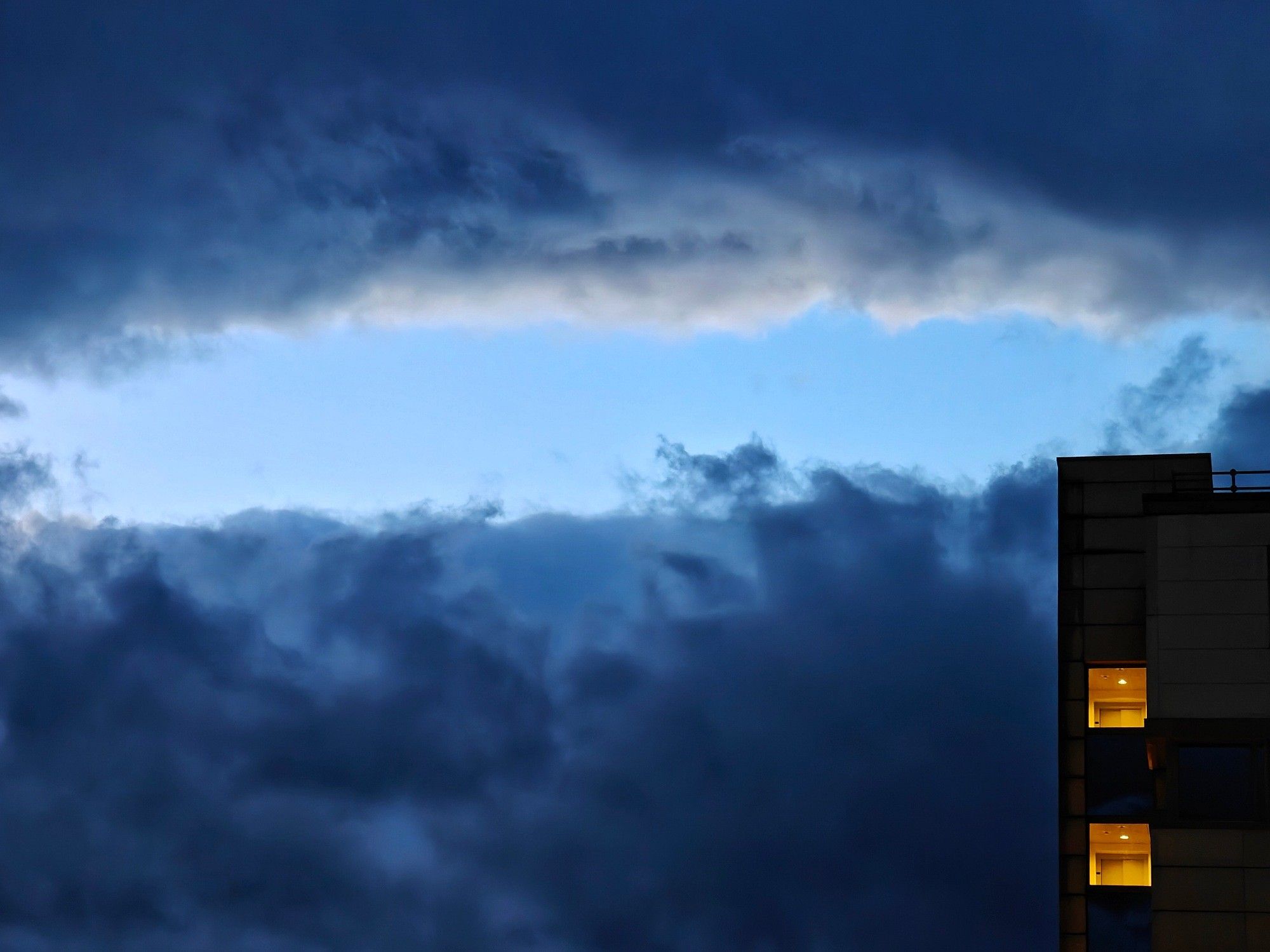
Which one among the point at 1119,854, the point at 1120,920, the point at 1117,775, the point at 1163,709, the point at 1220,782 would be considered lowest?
the point at 1120,920

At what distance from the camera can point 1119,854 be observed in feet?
221

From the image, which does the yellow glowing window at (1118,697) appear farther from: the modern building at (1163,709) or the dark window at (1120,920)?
the dark window at (1120,920)

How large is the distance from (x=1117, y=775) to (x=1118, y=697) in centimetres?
353

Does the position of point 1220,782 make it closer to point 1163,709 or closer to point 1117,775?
point 1163,709

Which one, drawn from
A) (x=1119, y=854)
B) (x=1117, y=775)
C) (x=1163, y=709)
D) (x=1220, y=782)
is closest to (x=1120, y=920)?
(x=1119, y=854)

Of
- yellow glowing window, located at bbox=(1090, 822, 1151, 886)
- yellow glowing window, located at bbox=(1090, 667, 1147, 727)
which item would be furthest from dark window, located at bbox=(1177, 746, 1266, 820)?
yellow glowing window, located at bbox=(1090, 667, 1147, 727)

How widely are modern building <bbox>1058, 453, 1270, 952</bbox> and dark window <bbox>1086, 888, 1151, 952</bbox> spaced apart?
0.06m

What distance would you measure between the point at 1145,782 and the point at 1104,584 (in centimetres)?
876

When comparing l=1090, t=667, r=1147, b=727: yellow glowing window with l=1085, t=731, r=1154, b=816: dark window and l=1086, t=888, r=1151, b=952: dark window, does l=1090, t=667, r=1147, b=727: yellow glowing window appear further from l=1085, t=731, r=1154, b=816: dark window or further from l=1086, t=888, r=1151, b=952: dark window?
l=1086, t=888, r=1151, b=952: dark window

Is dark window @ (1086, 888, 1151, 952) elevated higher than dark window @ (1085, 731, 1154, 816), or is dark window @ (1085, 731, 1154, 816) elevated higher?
dark window @ (1085, 731, 1154, 816)

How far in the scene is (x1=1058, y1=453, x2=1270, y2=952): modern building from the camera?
200 feet

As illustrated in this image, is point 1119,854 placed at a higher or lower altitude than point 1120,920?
higher

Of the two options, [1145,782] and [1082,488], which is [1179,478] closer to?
[1082,488]

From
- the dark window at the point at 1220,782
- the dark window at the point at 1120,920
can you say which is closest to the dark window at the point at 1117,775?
the dark window at the point at 1120,920
